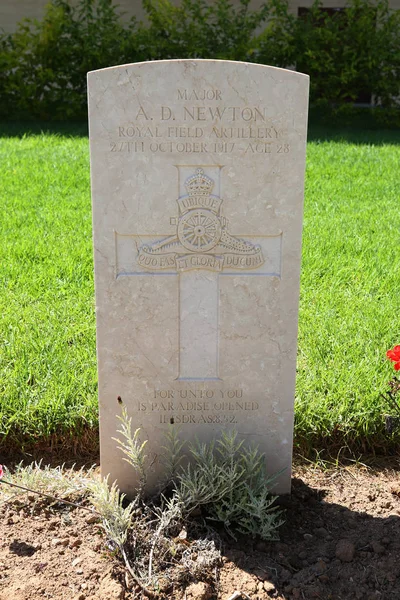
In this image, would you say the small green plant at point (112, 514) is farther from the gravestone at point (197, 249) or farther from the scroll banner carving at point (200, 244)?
the scroll banner carving at point (200, 244)

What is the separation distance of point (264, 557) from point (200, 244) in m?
1.11

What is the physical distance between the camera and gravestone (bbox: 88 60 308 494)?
234 centimetres

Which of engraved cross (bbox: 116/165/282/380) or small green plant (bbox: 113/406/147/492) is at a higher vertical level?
engraved cross (bbox: 116/165/282/380)

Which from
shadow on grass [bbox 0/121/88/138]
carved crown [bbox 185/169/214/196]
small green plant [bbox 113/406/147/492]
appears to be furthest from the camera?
shadow on grass [bbox 0/121/88/138]

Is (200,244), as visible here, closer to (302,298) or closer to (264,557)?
(264,557)

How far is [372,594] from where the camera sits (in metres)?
2.26

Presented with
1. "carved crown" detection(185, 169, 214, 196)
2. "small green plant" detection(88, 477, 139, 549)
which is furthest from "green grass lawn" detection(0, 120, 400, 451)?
"carved crown" detection(185, 169, 214, 196)

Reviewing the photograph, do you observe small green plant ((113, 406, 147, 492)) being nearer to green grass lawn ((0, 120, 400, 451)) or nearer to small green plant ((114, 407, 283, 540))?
small green plant ((114, 407, 283, 540))

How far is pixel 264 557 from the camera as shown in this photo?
7.97ft

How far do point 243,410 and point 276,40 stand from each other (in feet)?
26.2

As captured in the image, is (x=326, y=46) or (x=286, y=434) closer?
(x=286, y=434)

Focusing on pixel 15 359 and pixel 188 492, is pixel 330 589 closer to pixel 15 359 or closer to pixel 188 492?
pixel 188 492

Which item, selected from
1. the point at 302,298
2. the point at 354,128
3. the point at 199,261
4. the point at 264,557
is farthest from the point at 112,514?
the point at 354,128

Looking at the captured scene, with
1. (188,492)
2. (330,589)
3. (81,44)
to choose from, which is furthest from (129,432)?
(81,44)
